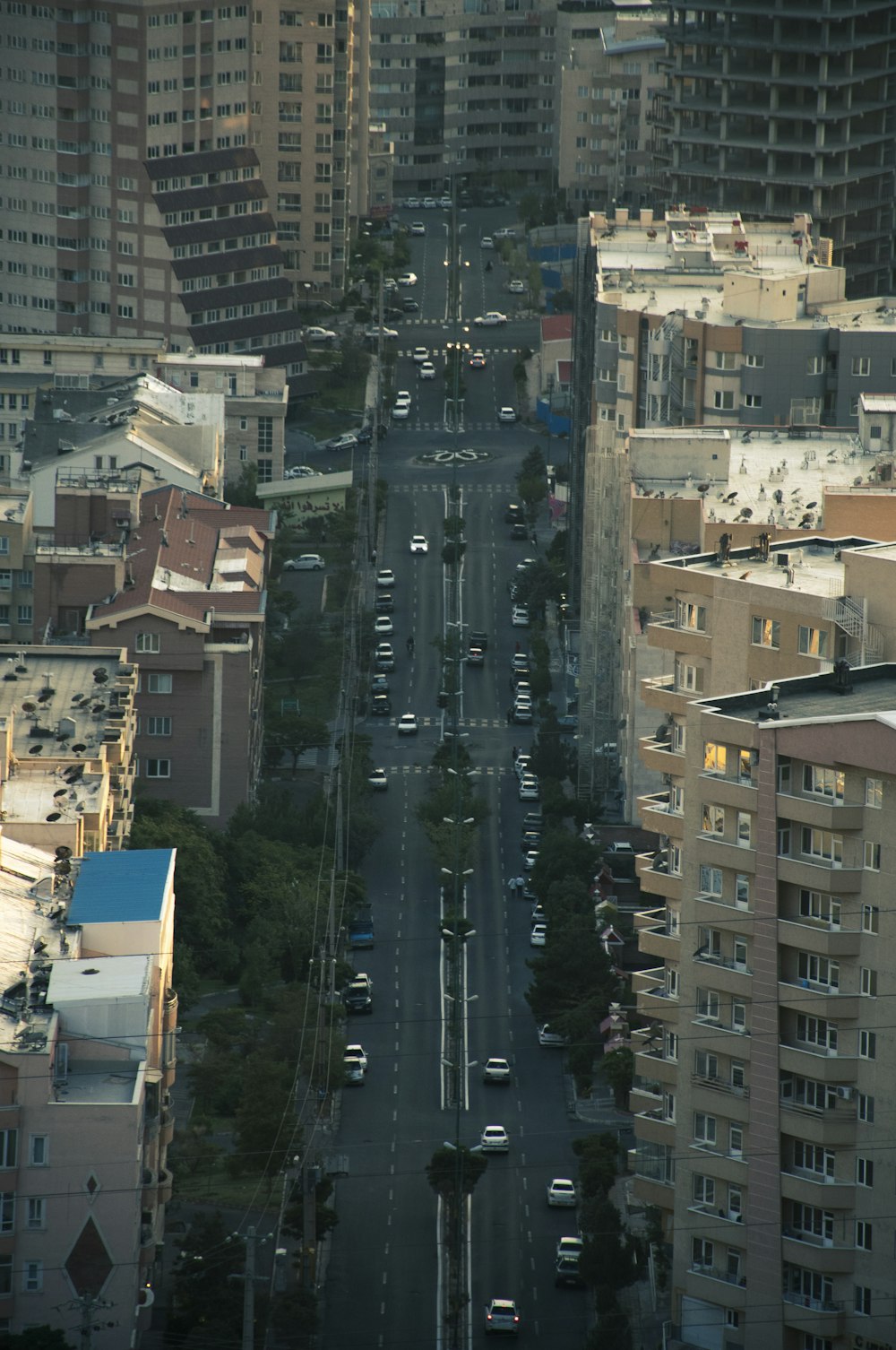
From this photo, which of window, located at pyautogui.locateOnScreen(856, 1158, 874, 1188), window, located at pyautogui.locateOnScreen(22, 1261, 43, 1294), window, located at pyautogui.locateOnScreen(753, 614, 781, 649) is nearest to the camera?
window, located at pyautogui.locateOnScreen(856, 1158, 874, 1188)

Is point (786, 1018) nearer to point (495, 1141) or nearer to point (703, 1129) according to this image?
point (703, 1129)

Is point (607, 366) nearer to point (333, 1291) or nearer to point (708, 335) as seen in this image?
point (708, 335)

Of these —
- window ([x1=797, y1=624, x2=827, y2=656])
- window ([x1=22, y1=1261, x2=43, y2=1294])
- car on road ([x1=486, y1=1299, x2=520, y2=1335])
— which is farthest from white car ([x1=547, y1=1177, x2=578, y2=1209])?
window ([x1=22, y1=1261, x2=43, y2=1294])

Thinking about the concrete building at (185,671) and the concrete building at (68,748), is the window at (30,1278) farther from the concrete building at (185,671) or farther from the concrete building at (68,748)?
the concrete building at (185,671)

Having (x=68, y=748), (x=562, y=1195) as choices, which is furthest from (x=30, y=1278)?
(x=68, y=748)

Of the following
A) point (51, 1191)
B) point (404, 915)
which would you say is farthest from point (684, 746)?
point (404, 915)

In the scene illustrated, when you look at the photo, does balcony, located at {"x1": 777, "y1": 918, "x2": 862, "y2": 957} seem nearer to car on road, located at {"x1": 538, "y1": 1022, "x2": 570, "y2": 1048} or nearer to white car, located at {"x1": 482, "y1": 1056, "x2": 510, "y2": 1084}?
white car, located at {"x1": 482, "y1": 1056, "x2": 510, "y2": 1084}

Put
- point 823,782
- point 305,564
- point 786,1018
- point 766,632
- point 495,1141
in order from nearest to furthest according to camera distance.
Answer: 1. point 823,782
2. point 786,1018
3. point 766,632
4. point 495,1141
5. point 305,564
